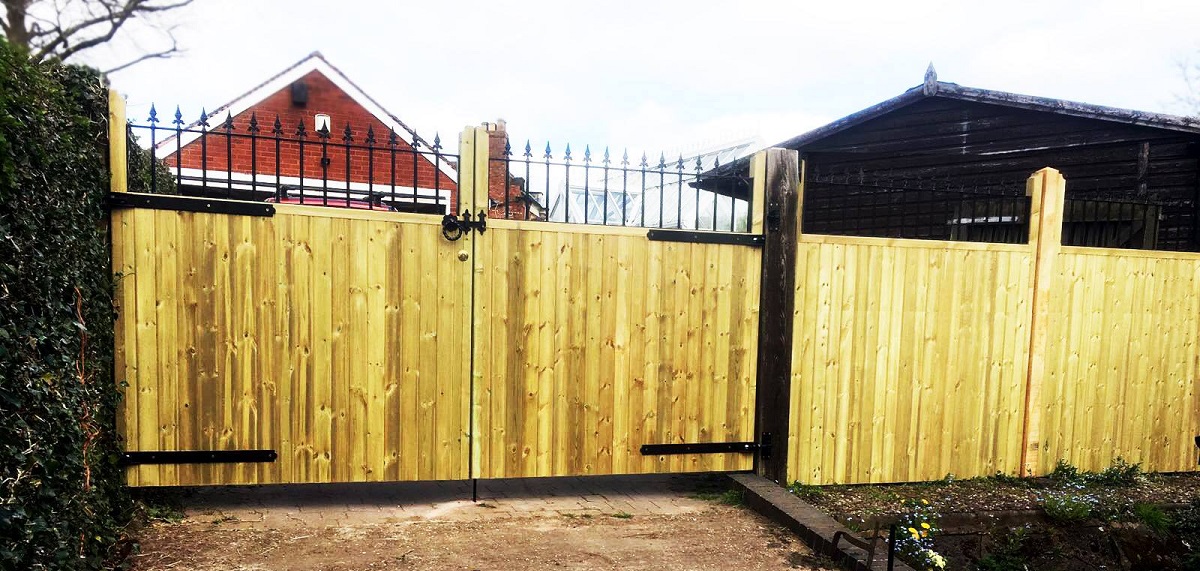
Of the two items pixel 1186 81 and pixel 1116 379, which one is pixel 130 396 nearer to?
pixel 1116 379

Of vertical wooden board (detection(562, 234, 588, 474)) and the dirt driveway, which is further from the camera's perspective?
vertical wooden board (detection(562, 234, 588, 474))

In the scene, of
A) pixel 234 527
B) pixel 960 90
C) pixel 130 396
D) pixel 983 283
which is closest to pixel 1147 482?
pixel 983 283

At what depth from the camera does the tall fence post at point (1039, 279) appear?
5367 mm

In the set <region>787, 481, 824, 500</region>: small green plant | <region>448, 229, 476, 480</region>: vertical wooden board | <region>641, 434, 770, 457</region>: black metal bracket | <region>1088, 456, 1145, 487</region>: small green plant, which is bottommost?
<region>1088, 456, 1145, 487</region>: small green plant

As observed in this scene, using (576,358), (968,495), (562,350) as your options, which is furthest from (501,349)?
(968,495)

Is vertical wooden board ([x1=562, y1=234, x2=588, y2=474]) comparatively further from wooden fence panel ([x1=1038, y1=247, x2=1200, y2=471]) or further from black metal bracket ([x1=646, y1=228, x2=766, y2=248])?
wooden fence panel ([x1=1038, y1=247, x2=1200, y2=471])

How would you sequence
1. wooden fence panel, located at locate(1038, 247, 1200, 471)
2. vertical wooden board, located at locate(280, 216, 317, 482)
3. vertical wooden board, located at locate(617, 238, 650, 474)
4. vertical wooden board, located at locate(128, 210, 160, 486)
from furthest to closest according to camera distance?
wooden fence panel, located at locate(1038, 247, 1200, 471) < vertical wooden board, located at locate(617, 238, 650, 474) < vertical wooden board, located at locate(280, 216, 317, 482) < vertical wooden board, located at locate(128, 210, 160, 486)

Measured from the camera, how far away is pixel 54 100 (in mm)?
3145

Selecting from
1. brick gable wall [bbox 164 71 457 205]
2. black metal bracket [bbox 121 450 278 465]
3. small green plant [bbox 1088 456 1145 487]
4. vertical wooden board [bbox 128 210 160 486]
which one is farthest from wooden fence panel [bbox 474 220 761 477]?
brick gable wall [bbox 164 71 457 205]

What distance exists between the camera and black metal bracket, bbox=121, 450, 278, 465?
4.08 metres

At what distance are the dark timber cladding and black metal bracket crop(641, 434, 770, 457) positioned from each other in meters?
3.23

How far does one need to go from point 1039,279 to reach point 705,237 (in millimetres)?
2693

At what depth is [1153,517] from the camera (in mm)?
4750

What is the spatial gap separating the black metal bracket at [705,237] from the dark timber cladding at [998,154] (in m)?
2.75
